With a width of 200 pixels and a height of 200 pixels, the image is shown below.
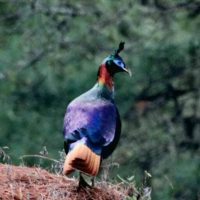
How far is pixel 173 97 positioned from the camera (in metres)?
11.3

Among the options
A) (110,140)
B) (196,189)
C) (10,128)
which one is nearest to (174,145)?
(196,189)

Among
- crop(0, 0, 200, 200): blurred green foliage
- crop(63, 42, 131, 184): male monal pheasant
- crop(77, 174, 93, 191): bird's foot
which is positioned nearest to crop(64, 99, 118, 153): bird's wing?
crop(63, 42, 131, 184): male monal pheasant

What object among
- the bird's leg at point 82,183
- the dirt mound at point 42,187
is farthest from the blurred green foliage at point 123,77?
the bird's leg at point 82,183

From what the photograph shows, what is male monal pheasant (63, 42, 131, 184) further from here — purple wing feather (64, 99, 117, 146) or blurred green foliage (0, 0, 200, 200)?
blurred green foliage (0, 0, 200, 200)

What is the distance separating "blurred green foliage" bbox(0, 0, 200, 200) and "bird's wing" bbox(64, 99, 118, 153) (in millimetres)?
4095

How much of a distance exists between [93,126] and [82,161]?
379 mm

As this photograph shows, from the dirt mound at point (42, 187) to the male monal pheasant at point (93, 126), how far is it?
0.20 m

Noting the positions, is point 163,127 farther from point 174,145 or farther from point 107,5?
point 107,5

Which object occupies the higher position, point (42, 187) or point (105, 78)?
point (105, 78)

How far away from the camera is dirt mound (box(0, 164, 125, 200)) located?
5.41 meters

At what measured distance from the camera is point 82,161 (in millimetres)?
5410

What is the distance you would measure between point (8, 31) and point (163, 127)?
2.10m

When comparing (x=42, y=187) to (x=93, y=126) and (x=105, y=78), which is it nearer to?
(x=93, y=126)

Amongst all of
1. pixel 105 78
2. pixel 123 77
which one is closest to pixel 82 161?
pixel 105 78
